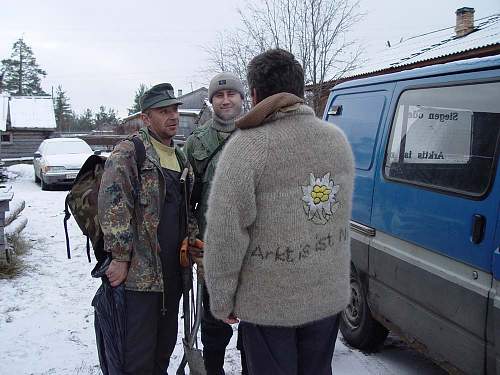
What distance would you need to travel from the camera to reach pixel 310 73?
13961 mm

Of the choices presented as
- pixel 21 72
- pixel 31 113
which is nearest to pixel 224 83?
pixel 31 113

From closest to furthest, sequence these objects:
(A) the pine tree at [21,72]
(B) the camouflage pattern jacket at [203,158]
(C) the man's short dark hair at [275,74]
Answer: (C) the man's short dark hair at [275,74] < (B) the camouflage pattern jacket at [203,158] < (A) the pine tree at [21,72]

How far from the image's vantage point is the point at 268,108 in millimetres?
1639

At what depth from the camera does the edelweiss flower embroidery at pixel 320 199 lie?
169 cm

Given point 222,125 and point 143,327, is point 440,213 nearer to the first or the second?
point 222,125

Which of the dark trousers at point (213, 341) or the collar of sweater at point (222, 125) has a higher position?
the collar of sweater at point (222, 125)

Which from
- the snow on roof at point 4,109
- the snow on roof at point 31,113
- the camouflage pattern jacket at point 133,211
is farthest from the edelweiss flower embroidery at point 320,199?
the snow on roof at point 31,113

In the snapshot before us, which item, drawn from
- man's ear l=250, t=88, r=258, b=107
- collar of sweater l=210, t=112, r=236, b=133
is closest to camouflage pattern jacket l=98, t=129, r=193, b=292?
collar of sweater l=210, t=112, r=236, b=133

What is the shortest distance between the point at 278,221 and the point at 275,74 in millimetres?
562

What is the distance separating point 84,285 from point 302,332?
386cm

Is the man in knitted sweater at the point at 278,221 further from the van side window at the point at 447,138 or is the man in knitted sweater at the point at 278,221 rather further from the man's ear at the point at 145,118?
the man's ear at the point at 145,118

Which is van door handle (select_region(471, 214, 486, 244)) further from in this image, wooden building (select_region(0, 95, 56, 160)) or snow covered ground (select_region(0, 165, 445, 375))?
wooden building (select_region(0, 95, 56, 160))

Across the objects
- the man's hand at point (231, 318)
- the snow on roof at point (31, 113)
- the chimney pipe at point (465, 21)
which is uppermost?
the chimney pipe at point (465, 21)

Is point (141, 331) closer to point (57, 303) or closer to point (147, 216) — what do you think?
point (147, 216)
